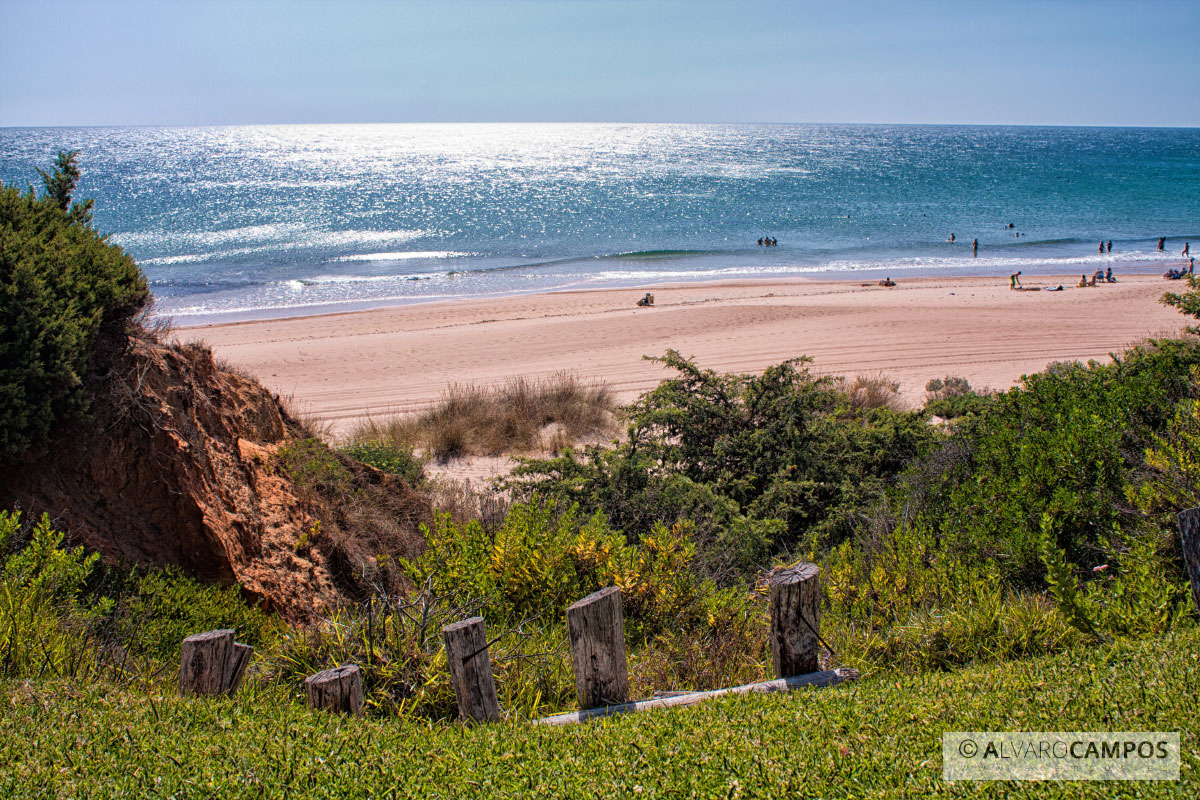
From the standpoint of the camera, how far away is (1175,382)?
6094 millimetres

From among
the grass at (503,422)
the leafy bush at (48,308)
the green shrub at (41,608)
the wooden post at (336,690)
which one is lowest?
the grass at (503,422)

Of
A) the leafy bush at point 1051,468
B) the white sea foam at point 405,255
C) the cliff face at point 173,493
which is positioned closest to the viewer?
the cliff face at point 173,493

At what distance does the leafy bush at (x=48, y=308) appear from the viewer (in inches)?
159

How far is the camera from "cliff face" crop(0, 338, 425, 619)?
173 inches

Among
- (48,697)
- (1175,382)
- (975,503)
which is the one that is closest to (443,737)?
(48,697)

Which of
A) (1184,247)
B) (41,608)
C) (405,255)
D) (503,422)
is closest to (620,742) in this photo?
(41,608)

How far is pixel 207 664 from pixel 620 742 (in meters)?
1.85

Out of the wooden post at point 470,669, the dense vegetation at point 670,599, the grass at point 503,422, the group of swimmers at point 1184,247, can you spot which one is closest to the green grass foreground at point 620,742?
the dense vegetation at point 670,599

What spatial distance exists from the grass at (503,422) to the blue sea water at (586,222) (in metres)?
17.3

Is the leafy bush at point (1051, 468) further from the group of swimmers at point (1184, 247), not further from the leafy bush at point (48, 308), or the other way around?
the group of swimmers at point (1184, 247)

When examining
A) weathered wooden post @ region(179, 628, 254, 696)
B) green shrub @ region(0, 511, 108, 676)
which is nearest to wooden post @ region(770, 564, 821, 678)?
weathered wooden post @ region(179, 628, 254, 696)

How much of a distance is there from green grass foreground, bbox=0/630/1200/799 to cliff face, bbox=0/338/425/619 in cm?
154

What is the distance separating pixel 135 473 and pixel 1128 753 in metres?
5.21

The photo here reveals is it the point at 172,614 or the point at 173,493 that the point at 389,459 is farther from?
the point at 172,614
